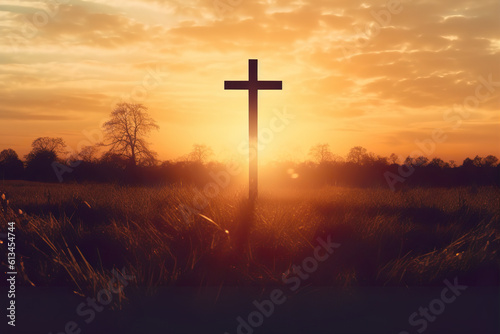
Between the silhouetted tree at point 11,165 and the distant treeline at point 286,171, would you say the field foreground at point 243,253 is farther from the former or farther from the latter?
the silhouetted tree at point 11,165

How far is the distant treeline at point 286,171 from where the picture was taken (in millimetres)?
18938

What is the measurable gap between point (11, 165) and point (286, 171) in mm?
14397

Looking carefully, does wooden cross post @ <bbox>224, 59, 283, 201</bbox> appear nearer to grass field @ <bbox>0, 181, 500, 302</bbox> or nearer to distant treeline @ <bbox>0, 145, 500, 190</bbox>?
grass field @ <bbox>0, 181, 500, 302</bbox>

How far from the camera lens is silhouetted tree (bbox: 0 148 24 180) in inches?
896

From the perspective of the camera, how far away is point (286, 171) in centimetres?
2444

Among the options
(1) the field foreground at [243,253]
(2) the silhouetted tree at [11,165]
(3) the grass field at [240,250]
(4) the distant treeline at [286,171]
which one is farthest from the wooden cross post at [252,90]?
(2) the silhouetted tree at [11,165]

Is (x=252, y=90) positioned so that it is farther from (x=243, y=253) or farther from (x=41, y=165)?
(x=41, y=165)

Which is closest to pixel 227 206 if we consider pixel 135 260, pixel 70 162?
pixel 135 260

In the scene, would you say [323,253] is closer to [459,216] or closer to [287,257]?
[287,257]

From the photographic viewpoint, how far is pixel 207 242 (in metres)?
5.50

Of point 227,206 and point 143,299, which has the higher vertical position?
point 227,206

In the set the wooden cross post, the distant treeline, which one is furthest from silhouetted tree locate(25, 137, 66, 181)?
the wooden cross post

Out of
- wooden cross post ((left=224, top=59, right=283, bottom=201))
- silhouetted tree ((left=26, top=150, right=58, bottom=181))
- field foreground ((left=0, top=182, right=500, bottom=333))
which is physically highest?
wooden cross post ((left=224, top=59, right=283, bottom=201))

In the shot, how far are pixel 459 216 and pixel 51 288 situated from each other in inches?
308
